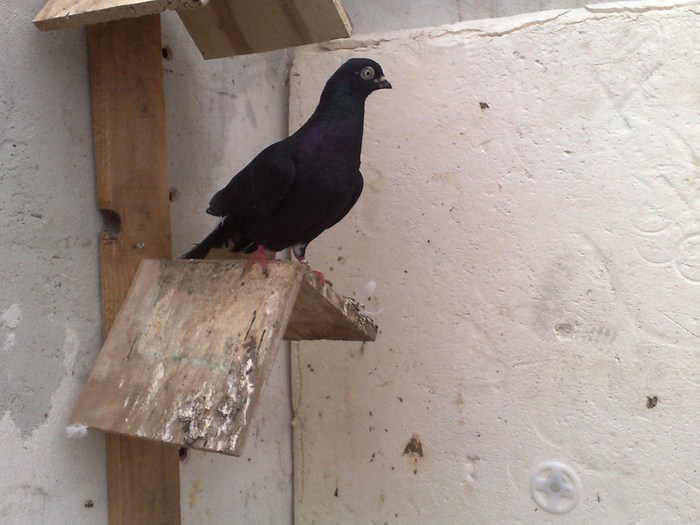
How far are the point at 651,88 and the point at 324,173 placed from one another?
89 centimetres

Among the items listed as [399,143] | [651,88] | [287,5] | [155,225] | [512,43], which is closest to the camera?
[287,5]

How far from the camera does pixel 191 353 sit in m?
1.28

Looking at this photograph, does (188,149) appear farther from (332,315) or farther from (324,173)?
(332,315)

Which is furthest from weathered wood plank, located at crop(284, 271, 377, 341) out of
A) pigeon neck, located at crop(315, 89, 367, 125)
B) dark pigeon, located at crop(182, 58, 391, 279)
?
pigeon neck, located at crop(315, 89, 367, 125)

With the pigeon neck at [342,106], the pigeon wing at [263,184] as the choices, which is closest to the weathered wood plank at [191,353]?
the pigeon wing at [263,184]

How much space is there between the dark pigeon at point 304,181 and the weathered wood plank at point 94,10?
444 mm

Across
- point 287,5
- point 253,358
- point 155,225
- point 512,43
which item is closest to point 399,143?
point 512,43

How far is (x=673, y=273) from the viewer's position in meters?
1.60

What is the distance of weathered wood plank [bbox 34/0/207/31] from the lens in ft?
3.65

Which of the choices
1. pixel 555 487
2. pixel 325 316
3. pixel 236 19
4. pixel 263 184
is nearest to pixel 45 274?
pixel 263 184

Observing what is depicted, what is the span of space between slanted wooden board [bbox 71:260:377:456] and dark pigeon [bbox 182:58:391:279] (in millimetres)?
187

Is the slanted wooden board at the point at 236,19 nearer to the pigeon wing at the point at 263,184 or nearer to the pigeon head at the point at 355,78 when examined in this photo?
the pigeon head at the point at 355,78

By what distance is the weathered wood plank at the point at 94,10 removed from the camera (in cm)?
111

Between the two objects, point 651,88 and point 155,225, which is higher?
point 651,88
